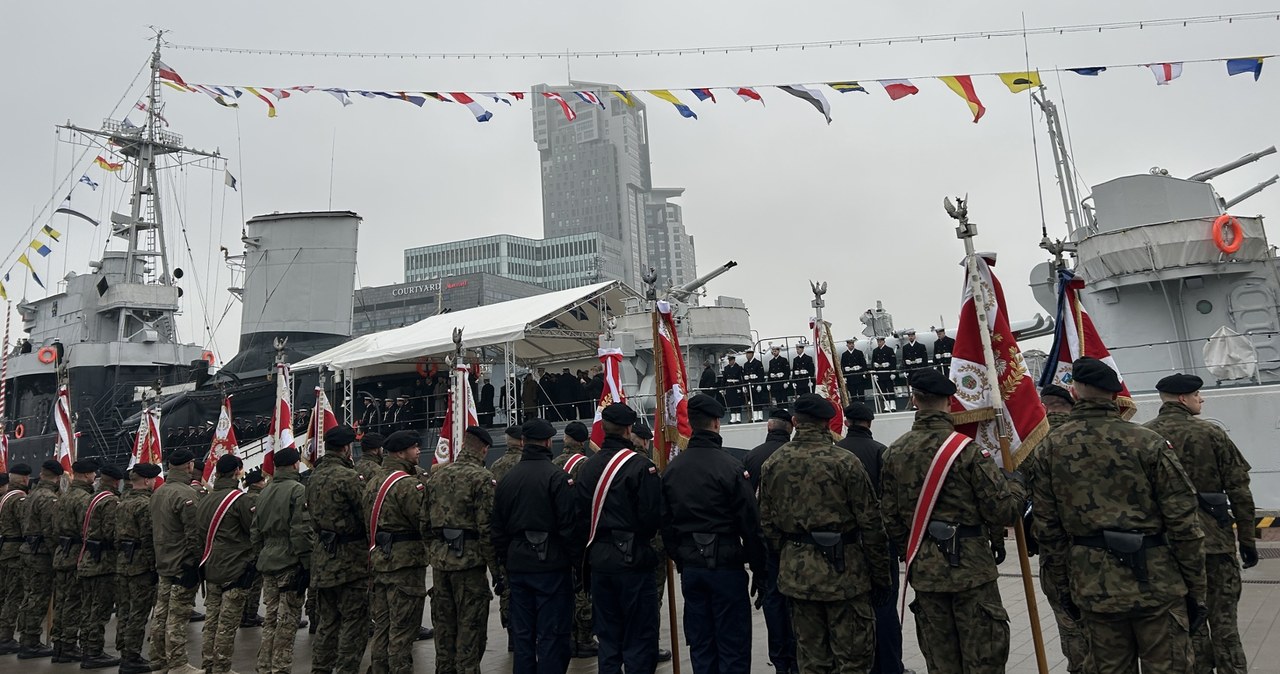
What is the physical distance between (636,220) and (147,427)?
13008cm

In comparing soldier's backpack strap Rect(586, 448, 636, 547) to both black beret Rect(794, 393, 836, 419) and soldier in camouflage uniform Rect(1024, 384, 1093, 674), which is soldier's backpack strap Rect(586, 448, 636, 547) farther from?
soldier in camouflage uniform Rect(1024, 384, 1093, 674)

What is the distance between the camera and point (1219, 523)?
15.3 ft

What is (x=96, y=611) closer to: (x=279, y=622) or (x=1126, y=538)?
(x=279, y=622)

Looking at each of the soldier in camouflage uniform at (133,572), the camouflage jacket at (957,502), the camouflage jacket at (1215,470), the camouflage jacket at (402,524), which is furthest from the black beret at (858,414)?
the soldier in camouflage uniform at (133,572)

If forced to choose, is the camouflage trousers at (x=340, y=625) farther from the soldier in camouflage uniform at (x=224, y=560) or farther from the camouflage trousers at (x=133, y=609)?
the camouflage trousers at (x=133, y=609)

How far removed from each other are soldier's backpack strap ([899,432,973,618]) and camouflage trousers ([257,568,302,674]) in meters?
5.00

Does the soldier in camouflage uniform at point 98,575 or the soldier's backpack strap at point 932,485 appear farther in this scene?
the soldier in camouflage uniform at point 98,575

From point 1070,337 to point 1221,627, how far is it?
218 cm

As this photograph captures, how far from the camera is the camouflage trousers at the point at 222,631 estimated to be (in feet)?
21.5

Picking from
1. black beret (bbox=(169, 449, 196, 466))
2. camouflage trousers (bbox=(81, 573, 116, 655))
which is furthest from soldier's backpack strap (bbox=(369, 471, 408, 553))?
camouflage trousers (bbox=(81, 573, 116, 655))

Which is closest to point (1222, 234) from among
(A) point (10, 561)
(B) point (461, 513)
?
(B) point (461, 513)

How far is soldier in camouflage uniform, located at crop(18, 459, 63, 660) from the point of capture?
28.2 ft

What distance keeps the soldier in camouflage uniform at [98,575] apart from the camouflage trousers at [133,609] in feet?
0.75

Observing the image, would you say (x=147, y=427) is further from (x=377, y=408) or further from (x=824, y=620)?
(x=824, y=620)
